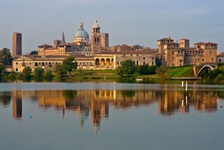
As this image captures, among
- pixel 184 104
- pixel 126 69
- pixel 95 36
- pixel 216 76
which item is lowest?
pixel 184 104

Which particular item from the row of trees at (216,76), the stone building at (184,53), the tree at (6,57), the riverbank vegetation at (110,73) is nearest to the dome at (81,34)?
the tree at (6,57)

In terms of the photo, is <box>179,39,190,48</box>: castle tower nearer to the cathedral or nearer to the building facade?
the cathedral

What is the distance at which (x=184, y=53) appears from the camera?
117 meters

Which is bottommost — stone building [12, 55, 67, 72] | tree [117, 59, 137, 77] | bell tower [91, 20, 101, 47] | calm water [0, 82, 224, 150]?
calm water [0, 82, 224, 150]

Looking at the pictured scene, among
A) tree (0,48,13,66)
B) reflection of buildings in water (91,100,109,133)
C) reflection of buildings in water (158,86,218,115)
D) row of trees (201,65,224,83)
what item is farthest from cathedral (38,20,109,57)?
reflection of buildings in water (91,100,109,133)

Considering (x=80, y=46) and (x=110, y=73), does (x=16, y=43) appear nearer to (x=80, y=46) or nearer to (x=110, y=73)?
(x=80, y=46)

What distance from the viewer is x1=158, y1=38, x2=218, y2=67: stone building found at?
117m

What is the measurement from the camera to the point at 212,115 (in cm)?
2838

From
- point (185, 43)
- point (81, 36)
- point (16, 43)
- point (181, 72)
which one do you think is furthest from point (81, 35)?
point (181, 72)

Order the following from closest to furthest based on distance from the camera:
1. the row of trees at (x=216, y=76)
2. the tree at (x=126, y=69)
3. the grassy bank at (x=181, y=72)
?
the row of trees at (x=216, y=76), the grassy bank at (x=181, y=72), the tree at (x=126, y=69)

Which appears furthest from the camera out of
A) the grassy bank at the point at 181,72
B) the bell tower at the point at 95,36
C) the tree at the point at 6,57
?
the bell tower at the point at 95,36

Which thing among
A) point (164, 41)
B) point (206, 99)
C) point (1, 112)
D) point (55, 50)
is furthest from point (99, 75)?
point (1, 112)

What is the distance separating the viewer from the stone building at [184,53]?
383ft

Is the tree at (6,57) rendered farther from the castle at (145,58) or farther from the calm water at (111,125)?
the calm water at (111,125)
